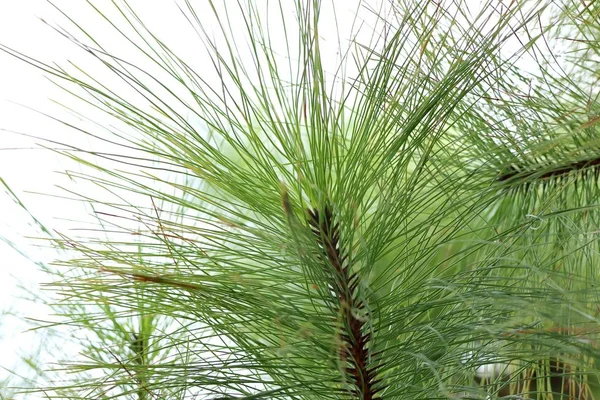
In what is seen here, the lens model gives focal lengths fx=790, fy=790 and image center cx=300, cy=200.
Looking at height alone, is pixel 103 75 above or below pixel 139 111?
above

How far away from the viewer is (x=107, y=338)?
0.71 m

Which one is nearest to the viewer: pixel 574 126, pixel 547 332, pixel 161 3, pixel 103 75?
pixel 547 332

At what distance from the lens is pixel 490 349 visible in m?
0.47

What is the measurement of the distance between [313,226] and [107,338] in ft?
1.05

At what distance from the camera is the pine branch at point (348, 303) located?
1.46ft

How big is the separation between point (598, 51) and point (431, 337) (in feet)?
0.97

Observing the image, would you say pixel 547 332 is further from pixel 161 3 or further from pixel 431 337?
pixel 161 3

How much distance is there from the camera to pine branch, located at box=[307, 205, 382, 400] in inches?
17.5

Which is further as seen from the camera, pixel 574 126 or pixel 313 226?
pixel 574 126

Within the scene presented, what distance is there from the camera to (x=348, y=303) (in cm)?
45

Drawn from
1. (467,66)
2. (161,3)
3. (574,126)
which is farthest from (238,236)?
(161,3)

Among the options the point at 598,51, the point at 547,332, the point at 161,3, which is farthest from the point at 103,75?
the point at 547,332

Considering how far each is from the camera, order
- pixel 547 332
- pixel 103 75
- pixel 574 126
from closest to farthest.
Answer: pixel 547 332 → pixel 574 126 → pixel 103 75

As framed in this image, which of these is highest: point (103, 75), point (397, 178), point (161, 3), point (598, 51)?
point (161, 3)
